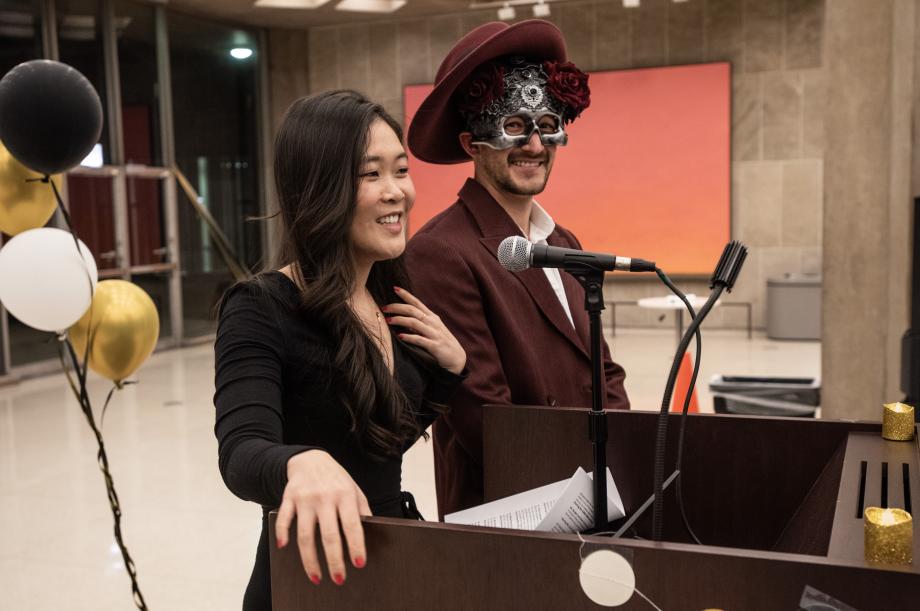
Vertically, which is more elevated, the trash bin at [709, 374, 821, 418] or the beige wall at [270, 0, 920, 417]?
the beige wall at [270, 0, 920, 417]

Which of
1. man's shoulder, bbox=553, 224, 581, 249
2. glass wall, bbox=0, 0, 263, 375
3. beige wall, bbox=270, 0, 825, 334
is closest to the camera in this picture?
man's shoulder, bbox=553, 224, 581, 249

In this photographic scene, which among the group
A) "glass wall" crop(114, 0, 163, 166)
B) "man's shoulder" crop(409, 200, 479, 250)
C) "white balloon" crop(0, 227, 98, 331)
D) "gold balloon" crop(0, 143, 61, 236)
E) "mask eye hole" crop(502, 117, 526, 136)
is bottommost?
"white balloon" crop(0, 227, 98, 331)

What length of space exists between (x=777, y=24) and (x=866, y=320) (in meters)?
7.18

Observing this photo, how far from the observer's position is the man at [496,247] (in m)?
1.76

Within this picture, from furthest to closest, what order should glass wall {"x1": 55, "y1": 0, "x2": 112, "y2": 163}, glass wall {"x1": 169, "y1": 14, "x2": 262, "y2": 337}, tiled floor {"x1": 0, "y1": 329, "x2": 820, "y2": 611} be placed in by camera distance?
glass wall {"x1": 169, "y1": 14, "x2": 262, "y2": 337} < glass wall {"x1": 55, "y1": 0, "x2": 112, "y2": 163} < tiled floor {"x1": 0, "y1": 329, "x2": 820, "y2": 611}

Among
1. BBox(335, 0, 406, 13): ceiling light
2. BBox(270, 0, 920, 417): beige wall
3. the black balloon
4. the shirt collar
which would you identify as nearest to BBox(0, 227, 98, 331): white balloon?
the black balloon

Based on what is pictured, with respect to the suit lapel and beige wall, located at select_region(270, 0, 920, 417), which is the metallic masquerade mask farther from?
beige wall, located at select_region(270, 0, 920, 417)

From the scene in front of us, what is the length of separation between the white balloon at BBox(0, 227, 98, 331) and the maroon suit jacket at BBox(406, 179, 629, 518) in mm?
1114

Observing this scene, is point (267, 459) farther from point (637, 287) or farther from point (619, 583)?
point (637, 287)

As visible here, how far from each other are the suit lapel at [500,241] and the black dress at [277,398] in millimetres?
329

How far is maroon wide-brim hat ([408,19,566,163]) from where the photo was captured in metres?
1.84

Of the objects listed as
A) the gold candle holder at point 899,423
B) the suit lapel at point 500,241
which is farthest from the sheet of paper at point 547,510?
the suit lapel at point 500,241

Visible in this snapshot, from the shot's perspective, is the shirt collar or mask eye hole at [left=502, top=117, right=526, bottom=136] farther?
the shirt collar

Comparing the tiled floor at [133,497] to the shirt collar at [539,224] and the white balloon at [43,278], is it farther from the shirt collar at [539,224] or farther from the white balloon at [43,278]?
the shirt collar at [539,224]
